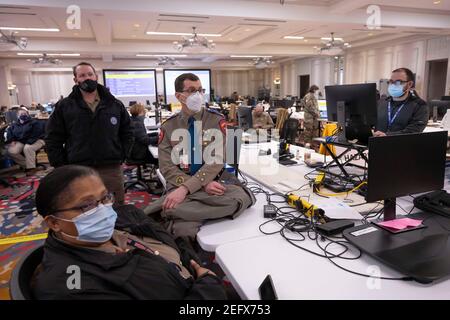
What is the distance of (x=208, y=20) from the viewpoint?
22.7ft

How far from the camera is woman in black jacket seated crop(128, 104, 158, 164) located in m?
4.13

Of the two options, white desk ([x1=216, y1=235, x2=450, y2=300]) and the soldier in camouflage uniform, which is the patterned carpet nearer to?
white desk ([x1=216, y1=235, x2=450, y2=300])

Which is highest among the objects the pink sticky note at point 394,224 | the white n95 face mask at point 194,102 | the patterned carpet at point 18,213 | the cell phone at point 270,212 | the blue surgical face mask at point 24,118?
the white n95 face mask at point 194,102

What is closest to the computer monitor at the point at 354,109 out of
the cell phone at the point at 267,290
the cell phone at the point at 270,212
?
the cell phone at the point at 270,212

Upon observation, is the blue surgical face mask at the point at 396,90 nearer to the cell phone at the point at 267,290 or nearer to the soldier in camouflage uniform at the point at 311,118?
the cell phone at the point at 267,290

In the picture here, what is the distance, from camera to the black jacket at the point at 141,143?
4.12 meters

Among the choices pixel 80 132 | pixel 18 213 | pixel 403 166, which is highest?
pixel 80 132

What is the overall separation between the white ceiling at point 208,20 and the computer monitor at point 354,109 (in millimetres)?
4773

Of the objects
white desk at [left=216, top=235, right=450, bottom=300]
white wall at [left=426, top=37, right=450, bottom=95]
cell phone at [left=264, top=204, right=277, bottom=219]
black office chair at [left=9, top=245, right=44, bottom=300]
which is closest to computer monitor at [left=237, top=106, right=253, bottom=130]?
cell phone at [left=264, top=204, right=277, bottom=219]

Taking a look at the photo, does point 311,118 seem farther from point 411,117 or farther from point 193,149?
point 193,149

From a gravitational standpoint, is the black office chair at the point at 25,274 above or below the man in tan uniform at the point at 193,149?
below

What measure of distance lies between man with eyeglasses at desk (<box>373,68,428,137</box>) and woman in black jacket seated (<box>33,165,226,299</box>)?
2428 mm

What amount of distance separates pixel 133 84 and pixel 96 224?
1094 centimetres

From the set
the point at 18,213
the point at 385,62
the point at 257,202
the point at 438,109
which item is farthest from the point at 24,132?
the point at 385,62
